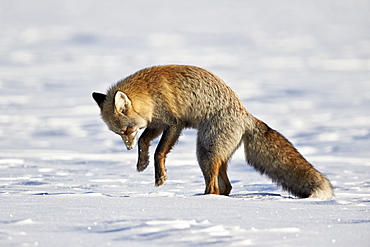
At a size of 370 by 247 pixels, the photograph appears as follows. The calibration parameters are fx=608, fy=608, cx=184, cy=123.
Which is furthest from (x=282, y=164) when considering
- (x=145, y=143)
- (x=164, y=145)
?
(x=145, y=143)

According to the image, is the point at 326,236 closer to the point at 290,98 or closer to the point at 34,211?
the point at 34,211

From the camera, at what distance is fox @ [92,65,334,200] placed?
25.2ft

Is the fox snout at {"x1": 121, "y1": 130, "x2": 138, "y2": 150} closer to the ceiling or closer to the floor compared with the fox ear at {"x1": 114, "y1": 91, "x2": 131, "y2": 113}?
closer to the floor

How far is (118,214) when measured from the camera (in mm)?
4859

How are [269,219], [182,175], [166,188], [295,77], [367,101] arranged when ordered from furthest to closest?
[295,77], [367,101], [182,175], [166,188], [269,219]

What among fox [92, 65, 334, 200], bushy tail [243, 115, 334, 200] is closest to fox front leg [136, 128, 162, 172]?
fox [92, 65, 334, 200]

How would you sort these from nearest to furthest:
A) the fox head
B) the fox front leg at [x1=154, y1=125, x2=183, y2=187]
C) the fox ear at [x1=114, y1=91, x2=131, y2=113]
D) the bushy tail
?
1. the bushy tail
2. the fox ear at [x1=114, y1=91, x2=131, y2=113]
3. the fox head
4. the fox front leg at [x1=154, y1=125, x2=183, y2=187]

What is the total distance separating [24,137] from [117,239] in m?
12.4

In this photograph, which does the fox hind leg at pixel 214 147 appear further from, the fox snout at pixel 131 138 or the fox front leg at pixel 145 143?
the fox snout at pixel 131 138

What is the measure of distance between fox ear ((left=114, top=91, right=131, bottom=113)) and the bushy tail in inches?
63.1

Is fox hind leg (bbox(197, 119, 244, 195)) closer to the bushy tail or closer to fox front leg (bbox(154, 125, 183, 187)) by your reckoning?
the bushy tail

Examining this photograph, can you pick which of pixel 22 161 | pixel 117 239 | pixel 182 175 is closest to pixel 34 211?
pixel 117 239

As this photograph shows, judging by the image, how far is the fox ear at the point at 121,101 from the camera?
7.68 m

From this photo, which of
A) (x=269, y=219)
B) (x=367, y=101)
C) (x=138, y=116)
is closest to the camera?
(x=269, y=219)
